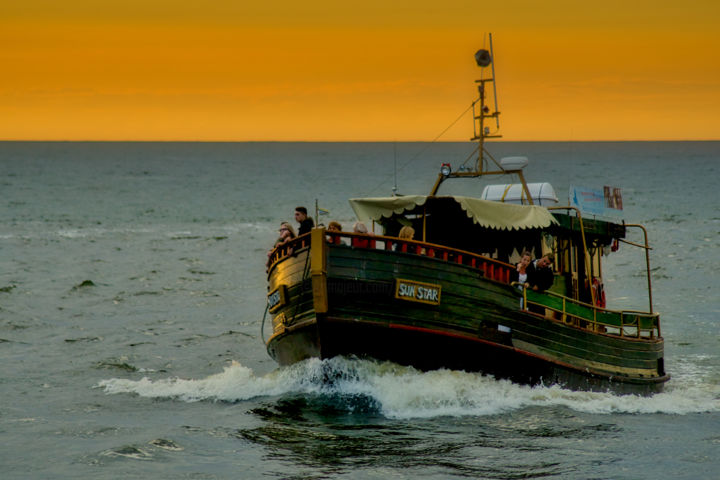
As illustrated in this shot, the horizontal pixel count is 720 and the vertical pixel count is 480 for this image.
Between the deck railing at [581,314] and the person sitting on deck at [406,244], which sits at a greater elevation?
the person sitting on deck at [406,244]

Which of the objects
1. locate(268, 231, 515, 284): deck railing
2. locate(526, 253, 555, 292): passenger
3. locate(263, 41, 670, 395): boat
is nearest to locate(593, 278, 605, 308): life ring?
locate(263, 41, 670, 395): boat

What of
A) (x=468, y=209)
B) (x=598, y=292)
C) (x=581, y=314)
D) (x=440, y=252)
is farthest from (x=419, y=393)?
(x=598, y=292)

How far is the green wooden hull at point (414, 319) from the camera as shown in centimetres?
1573

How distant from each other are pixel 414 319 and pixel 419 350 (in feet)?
2.10

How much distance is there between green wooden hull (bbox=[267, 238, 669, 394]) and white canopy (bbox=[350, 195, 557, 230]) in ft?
3.57

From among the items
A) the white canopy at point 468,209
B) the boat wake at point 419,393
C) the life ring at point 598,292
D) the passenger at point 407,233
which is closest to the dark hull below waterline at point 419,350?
the boat wake at point 419,393

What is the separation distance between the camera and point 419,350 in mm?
16250

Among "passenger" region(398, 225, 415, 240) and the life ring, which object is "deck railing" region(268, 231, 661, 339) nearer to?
"passenger" region(398, 225, 415, 240)

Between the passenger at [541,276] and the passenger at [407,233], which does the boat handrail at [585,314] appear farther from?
the passenger at [407,233]

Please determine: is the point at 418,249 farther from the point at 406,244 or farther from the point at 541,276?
the point at 541,276

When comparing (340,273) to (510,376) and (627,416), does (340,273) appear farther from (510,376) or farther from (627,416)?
(627,416)

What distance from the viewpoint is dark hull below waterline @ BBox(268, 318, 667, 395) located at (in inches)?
631

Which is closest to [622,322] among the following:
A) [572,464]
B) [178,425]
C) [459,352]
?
[459,352]

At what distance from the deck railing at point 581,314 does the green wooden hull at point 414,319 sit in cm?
22
